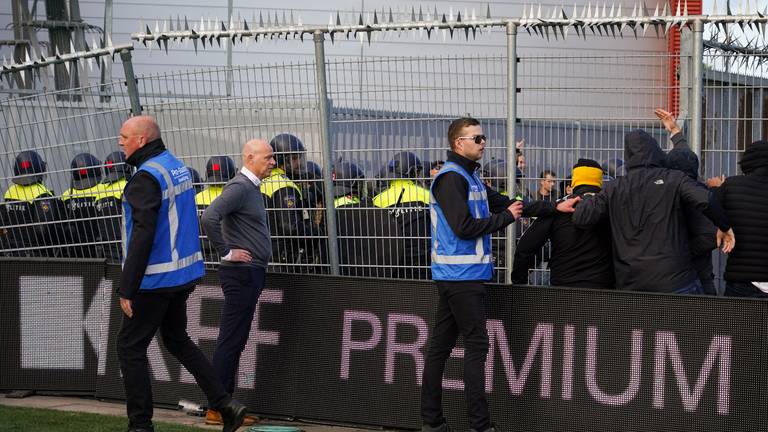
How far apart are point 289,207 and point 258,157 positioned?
3.09 feet

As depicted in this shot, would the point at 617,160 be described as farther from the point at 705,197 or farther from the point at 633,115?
the point at 705,197

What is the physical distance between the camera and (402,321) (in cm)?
834

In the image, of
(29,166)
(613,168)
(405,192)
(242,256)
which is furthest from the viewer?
(29,166)

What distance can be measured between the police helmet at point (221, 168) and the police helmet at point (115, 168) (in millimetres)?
736

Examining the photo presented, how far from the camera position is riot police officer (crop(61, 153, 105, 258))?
31.4 feet

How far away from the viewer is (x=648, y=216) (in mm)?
7691

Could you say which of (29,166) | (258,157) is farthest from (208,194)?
(29,166)

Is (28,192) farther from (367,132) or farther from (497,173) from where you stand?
(497,173)

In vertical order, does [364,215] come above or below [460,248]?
above

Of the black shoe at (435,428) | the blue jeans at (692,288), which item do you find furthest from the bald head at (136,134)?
the blue jeans at (692,288)

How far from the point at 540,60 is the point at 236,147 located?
2.45 meters

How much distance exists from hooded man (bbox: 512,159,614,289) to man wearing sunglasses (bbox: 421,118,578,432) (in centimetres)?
34

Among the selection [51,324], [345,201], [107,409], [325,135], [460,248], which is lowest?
[107,409]

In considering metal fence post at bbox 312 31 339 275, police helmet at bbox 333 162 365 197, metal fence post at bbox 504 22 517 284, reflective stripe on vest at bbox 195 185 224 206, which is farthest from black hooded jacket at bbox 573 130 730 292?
reflective stripe on vest at bbox 195 185 224 206
